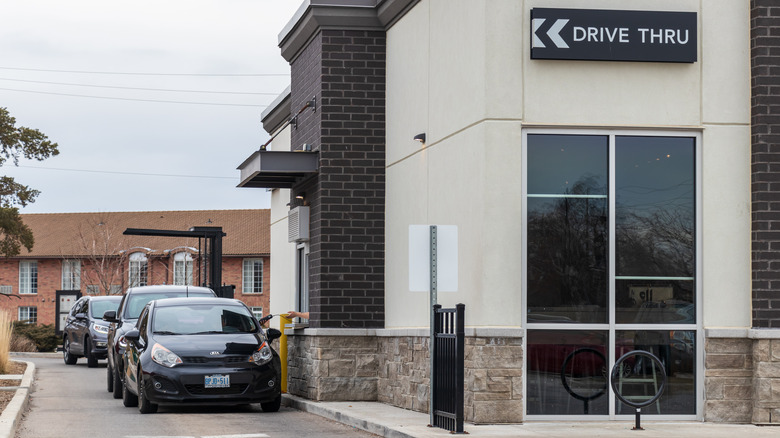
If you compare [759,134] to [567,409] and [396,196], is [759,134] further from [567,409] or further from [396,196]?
[396,196]

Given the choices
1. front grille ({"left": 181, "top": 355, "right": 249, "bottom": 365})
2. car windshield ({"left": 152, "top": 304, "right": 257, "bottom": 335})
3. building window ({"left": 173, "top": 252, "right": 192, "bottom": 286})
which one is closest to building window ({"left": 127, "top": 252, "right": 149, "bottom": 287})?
building window ({"left": 173, "top": 252, "right": 192, "bottom": 286})

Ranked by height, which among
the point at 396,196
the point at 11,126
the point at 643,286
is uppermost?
the point at 11,126

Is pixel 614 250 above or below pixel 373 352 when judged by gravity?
above

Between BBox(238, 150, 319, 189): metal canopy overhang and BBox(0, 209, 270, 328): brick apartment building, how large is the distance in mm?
45709

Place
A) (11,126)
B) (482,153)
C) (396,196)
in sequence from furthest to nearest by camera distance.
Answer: (11,126), (396,196), (482,153)

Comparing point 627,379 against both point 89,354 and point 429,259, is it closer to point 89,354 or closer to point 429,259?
point 429,259

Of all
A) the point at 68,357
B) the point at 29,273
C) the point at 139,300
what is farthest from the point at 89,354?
the point at 29,273

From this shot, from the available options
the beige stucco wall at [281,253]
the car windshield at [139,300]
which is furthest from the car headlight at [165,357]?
the beige stucco wall at [281,253]

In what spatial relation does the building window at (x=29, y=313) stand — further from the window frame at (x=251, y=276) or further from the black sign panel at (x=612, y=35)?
the black sign panel at (x=612, y=35)

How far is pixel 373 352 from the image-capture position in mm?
17375

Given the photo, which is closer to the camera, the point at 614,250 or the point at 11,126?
the point at 614,250

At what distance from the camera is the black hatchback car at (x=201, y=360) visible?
15.3 m

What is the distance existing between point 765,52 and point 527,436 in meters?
5.47

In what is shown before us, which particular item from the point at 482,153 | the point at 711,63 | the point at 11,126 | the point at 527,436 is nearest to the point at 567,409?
the point at 527,436
